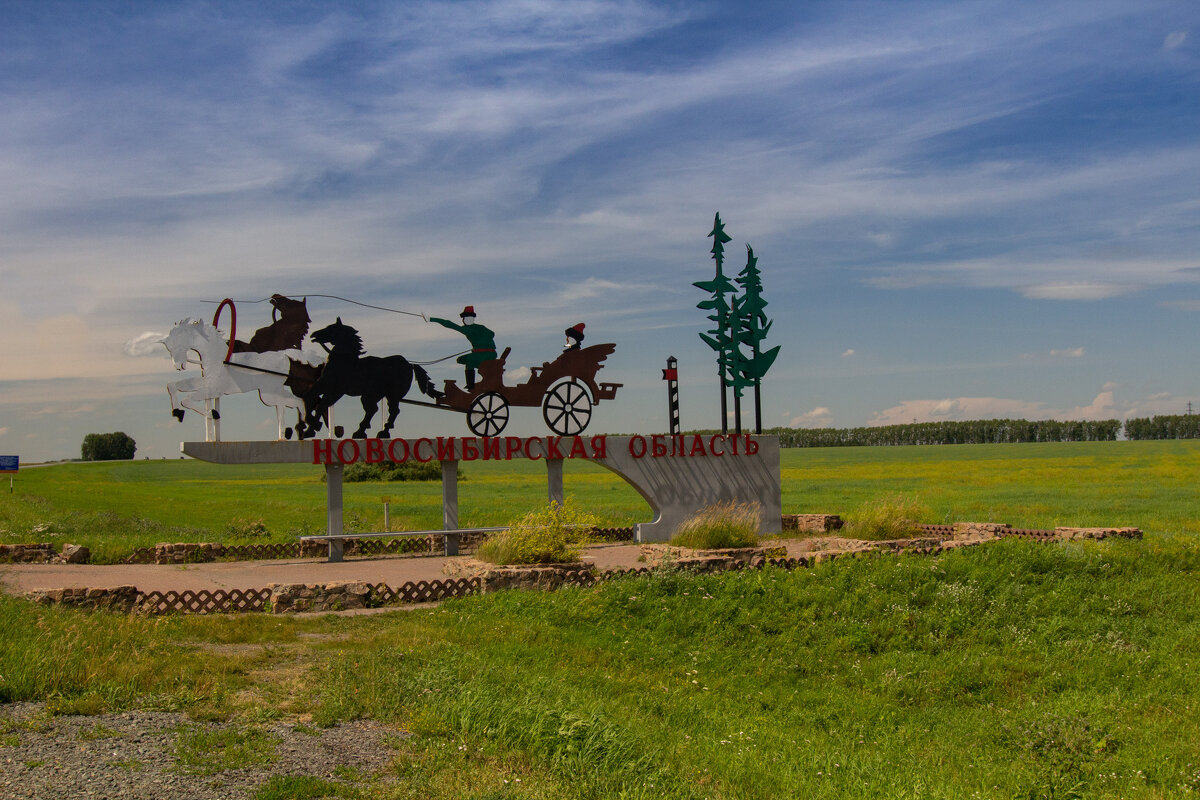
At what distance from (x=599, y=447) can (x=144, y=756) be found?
58.7 ft

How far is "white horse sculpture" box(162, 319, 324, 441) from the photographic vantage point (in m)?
20.9

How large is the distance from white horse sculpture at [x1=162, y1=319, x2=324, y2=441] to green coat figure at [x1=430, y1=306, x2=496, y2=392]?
151 inches

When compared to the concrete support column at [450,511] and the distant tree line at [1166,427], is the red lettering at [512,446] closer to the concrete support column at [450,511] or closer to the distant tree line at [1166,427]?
the concrete support column at [450,511]

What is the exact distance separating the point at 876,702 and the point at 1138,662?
3.98 metres

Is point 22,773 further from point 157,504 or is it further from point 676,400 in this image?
point 157,504

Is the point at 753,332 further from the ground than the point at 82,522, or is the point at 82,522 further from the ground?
the point at 753,332

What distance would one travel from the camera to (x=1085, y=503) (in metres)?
38.9

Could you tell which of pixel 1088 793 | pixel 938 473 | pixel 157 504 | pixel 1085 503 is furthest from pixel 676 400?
pixel 938 473

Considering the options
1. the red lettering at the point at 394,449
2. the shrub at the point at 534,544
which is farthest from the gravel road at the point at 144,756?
the red lettering at the point at 394,449

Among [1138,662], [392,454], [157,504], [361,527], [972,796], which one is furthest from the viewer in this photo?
[157,504]

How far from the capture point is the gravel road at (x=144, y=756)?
643cm

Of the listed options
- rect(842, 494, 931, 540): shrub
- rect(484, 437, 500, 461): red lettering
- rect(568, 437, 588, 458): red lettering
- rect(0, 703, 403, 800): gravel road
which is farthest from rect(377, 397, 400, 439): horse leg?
rect(0, 703, 403, 800): gravel road

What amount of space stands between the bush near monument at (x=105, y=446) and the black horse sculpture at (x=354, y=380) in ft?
396

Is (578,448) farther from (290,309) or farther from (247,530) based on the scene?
(247,530)
